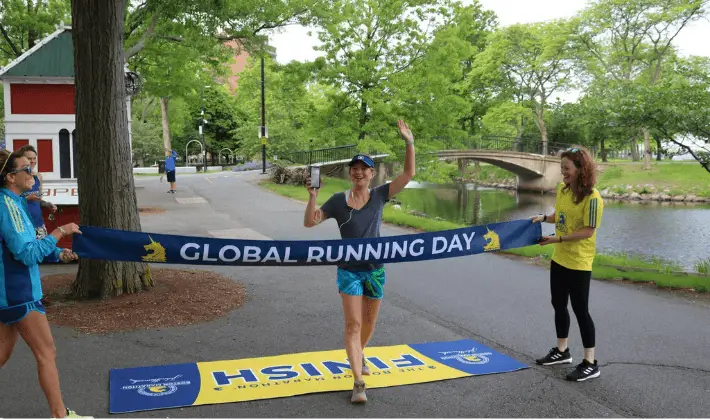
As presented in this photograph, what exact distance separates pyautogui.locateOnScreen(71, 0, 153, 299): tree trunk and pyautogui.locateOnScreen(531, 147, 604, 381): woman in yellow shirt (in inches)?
216

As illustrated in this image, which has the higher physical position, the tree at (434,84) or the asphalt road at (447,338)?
the tree at (434,84)

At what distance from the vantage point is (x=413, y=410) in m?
4.64

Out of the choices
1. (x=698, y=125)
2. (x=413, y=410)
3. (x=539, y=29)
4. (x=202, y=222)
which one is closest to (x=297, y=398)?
(x=413, y=410)

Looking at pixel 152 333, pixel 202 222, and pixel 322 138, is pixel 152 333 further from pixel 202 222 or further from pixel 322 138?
pixel 322 138

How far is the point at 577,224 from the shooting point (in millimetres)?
5465

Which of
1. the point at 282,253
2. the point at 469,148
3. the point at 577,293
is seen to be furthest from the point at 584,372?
the point at 469,148

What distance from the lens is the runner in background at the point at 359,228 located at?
476 cm

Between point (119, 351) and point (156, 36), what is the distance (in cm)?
1562

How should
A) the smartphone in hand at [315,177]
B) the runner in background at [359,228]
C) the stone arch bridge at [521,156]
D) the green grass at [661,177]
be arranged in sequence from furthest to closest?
the stone arch bridge at [521,156] < the green grass at [661,177] < the runner in background at [359,228] < the smartphone in hand at [315,177]

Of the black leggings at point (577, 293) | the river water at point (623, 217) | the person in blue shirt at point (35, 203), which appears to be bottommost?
the river water at point (623, 217)

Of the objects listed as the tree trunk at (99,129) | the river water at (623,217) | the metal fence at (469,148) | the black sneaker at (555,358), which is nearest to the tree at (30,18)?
the metal fence at (469,148)

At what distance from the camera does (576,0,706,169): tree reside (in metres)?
46.8

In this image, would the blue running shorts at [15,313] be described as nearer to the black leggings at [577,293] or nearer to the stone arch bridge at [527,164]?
the black leggings at [577,293]

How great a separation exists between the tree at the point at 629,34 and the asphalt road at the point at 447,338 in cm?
4257
